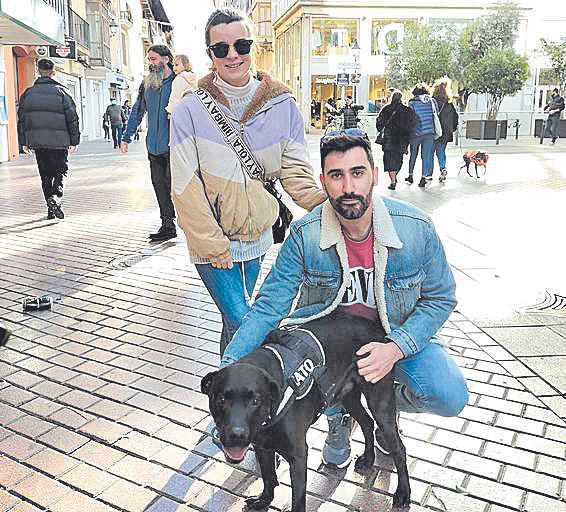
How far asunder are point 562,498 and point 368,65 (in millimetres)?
48372

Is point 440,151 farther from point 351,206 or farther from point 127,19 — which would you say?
point 127,19

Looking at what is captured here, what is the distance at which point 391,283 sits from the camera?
2.96 metres

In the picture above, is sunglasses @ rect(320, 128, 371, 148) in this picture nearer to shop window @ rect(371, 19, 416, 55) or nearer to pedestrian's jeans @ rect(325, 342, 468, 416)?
pedestrian's jeans @ rect(325, 342, 468, 416)

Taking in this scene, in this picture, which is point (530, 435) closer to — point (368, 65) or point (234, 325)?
point (234, 325)

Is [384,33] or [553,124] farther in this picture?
[384,33]

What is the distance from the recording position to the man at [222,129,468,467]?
2.87 meters

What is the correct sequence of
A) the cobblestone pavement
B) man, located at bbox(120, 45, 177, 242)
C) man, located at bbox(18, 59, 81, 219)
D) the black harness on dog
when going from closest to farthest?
the black harness on dog < the cobblestone pavement < man, located at bbox(120, 45, 177, 242) < man, located at bbox(18, 59, 81, 219)

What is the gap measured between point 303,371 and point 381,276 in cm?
56

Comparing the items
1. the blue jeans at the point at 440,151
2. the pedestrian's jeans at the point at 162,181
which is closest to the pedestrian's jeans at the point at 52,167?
the pedestrian's jeans at the point at 162,181

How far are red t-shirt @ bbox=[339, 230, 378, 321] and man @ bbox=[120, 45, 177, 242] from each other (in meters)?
5.43

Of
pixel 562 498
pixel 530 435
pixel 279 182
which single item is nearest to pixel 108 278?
pixel 279 182

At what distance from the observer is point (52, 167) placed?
34.2 feet

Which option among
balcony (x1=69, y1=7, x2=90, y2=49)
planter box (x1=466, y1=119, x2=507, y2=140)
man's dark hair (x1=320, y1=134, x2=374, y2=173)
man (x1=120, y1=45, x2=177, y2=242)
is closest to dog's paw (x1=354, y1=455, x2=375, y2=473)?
man's dark hair (x1=320, y1=134, x2=374, y2=173)

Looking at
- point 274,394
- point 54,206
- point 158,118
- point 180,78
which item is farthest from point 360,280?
point 54,206
